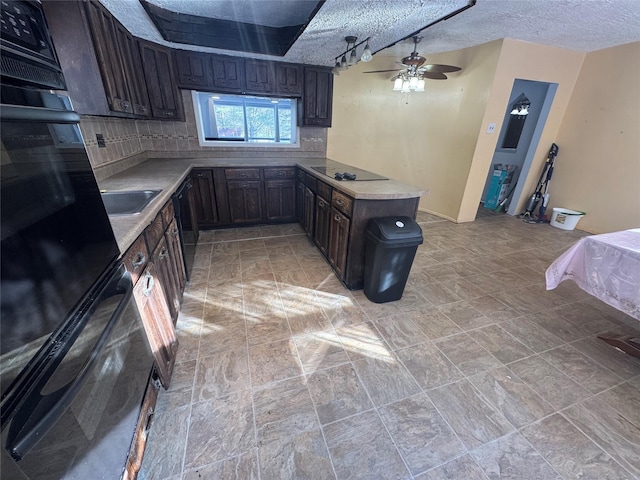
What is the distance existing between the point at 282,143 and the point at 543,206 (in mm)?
4296

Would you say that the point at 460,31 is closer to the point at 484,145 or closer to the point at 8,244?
the point at 484,145

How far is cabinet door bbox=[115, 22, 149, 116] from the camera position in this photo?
88.0 inches

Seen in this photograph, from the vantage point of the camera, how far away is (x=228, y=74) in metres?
3.19

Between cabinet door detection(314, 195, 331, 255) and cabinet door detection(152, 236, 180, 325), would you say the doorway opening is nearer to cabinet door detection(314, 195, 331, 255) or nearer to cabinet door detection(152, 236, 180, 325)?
cabinet door detection(314, 195, 331, 255)

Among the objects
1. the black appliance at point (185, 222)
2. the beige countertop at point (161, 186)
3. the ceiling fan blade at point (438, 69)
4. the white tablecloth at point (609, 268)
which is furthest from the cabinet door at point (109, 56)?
the white tablecloth at point (609, 268)

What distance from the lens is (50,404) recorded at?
596 mm

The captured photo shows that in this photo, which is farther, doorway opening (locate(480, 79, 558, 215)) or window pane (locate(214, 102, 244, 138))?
doorway opening (locate(480, 79, 558, 215))

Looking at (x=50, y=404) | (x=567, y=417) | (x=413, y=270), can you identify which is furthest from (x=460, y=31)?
(x=50, y=404)

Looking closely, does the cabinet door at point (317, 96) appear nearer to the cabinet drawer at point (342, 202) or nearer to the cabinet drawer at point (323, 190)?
the cabinet drawer at point (323, 190)

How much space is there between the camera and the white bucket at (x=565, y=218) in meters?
3.88

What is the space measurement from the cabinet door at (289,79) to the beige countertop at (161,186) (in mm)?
1047

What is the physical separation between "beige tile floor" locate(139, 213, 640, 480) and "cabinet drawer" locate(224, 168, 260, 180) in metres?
1.38

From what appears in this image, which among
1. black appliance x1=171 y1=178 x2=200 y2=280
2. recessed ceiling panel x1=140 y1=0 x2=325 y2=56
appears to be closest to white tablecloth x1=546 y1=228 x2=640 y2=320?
recessed ceiling panel x1=140 y1=0 x2=325 y2=56

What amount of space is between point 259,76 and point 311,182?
1573 millimetres
